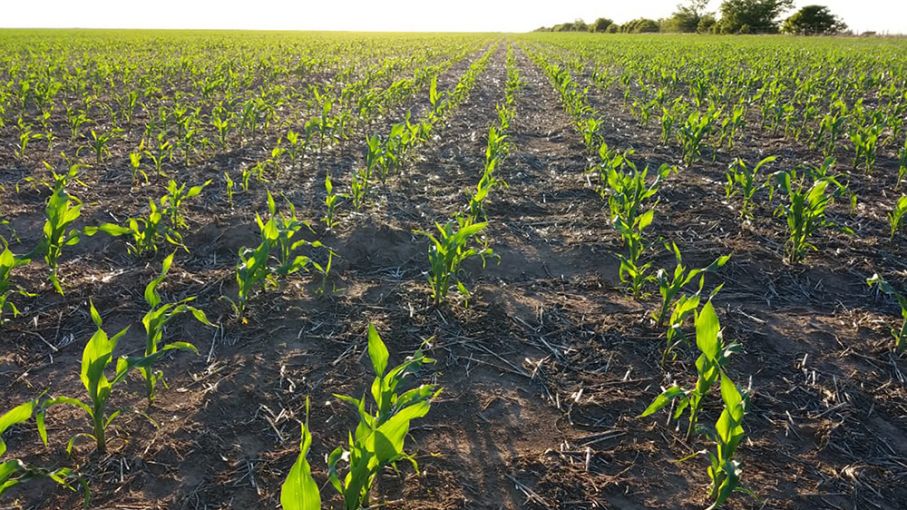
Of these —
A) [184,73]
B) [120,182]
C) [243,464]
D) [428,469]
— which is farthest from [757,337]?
[184,73]

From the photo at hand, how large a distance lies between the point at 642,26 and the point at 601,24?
8.44 m

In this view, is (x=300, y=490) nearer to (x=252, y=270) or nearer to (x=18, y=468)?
(x=18, y=468)

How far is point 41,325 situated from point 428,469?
2417 mm

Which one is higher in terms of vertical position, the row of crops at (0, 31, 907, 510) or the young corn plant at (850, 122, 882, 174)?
the young corn plant at (850, 122, 882, 174)

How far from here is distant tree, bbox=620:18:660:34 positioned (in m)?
64.8

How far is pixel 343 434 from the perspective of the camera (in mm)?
2449

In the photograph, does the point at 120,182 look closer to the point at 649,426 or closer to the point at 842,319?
the point at 649,426

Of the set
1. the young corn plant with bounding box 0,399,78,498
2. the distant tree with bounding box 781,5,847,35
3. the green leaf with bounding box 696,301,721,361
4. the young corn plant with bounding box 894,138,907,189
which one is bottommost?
the young corn plant with bounding box 0,399,78,498

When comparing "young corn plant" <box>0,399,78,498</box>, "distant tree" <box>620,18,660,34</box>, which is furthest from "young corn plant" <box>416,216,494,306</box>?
"distant tree" <box>620,18,660,34</box>

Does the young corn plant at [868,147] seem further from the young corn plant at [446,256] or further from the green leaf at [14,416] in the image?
the green leaf at [14,416]

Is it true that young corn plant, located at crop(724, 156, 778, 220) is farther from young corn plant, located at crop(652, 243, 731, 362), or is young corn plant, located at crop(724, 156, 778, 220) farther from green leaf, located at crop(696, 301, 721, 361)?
green leaf, located at crop(696, 301, 721, 361)

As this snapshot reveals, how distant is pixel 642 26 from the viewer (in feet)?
213

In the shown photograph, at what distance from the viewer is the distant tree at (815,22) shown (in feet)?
155

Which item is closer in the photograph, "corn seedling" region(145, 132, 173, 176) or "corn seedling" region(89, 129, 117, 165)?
"corn seedling" region(145, 132, 173, 176)
